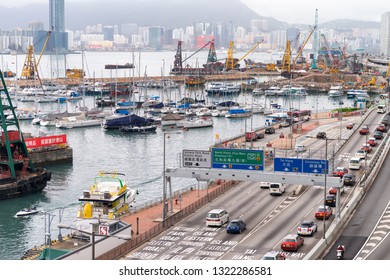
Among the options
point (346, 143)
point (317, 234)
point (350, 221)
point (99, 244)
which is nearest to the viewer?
point (99, 244)

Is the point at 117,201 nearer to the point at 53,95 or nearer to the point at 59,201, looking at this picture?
the point at 59,201

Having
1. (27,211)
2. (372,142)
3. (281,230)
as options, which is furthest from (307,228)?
(372,142)

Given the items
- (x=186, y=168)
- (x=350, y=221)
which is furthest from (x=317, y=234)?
(x=186, y=168)

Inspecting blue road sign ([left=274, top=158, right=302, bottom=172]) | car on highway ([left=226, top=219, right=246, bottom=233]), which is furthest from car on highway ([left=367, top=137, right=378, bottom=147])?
car on highway ([left=226, top=219, right=246, bottom=233])

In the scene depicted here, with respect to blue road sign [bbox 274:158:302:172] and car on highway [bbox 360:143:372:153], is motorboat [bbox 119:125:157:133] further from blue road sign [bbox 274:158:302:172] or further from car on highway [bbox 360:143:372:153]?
blue road sign [bbox 274:158:302:172]

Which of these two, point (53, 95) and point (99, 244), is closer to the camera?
point (99, 244)

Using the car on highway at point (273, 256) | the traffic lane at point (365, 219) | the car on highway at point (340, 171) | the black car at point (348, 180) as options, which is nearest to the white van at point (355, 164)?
the car on highway at point (340, 171)

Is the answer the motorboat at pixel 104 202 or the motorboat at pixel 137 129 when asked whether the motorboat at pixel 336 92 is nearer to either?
the motorboat at pixel 137 129
